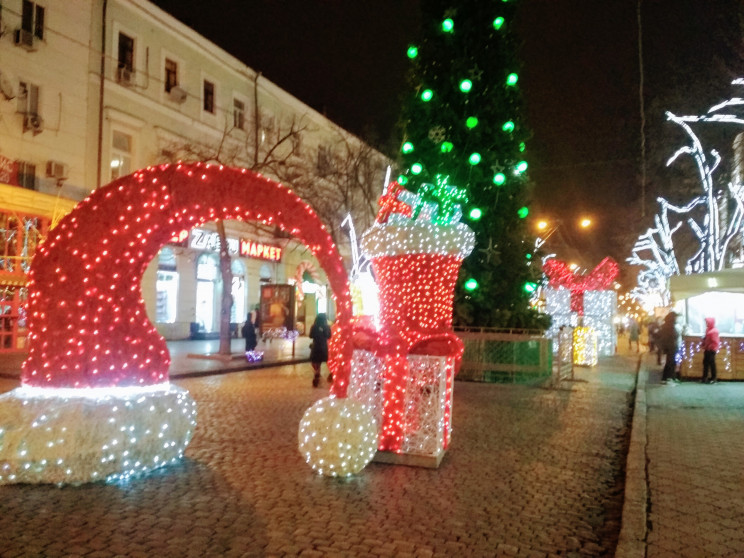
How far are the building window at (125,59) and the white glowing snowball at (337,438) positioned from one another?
19.7 meters

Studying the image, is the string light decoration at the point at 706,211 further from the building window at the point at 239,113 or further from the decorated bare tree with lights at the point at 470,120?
the building window at the point at 239,113

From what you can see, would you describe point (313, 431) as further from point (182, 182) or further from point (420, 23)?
point (420, 23)

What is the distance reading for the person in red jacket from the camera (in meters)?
15.1

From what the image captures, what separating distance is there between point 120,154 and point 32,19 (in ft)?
16.2

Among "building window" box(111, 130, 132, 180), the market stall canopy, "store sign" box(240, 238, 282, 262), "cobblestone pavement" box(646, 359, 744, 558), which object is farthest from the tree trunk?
the market stall canopy

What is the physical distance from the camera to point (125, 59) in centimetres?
2278

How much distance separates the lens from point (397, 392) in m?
6.85

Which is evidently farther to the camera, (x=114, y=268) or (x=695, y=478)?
(x=695, y=478)

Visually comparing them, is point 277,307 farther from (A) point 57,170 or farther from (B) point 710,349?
(B) point 710,349

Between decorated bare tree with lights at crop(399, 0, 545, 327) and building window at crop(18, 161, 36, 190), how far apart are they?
450 inches

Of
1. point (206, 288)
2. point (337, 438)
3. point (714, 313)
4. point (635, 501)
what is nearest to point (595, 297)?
point (714, 313)

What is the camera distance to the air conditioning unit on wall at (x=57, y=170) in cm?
1969

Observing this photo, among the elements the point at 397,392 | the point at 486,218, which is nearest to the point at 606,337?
the point at 486,218

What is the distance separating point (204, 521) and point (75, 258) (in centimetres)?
270
